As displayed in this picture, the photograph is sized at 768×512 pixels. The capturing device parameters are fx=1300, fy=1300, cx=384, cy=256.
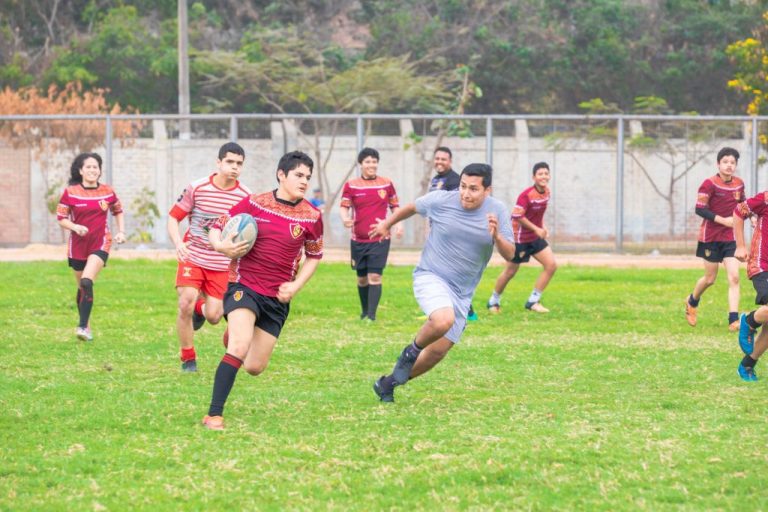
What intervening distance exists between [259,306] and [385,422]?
113 cm

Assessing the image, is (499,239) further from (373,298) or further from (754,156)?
(754,156)

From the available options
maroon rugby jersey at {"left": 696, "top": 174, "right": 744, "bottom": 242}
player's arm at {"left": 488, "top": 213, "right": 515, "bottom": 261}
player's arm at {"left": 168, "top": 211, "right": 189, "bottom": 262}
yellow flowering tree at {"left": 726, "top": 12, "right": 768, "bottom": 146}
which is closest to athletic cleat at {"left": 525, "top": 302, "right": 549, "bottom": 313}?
maroon rugby jersey at {"left": 696, "top": 174, "right": 744, "bottom": 242}

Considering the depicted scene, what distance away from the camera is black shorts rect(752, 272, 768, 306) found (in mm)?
10477

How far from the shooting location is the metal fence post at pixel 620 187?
81.1 ft

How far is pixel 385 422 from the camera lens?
27.8 ft

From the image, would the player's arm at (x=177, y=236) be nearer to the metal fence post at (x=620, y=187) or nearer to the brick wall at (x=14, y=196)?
the metal fence post at (x=620, y=187)

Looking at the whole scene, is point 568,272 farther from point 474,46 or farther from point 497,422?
point 474,46

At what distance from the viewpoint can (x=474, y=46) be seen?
45.0 m

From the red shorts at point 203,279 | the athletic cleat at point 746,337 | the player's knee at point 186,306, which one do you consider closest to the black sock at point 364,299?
A: the red shorts at point 203,279

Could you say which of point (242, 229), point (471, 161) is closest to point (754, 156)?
point (471, 161)

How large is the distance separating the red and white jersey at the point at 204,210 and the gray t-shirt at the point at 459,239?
203cm

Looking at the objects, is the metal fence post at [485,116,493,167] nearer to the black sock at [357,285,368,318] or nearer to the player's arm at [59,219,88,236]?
the black sock at [357,285,368,318]

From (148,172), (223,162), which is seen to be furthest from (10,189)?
(223,162)

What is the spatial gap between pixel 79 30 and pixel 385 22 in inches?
433
